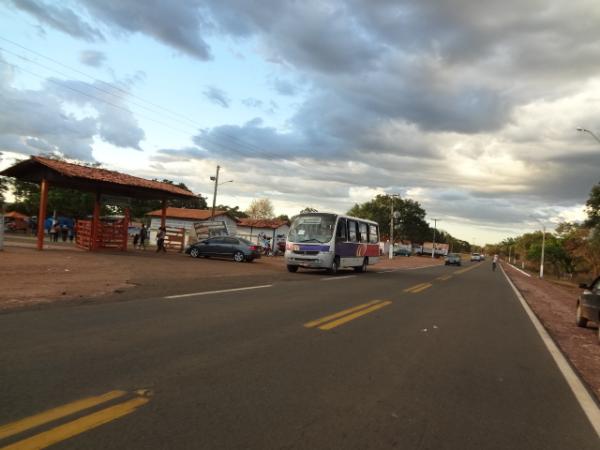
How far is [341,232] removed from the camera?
2378 centimetres

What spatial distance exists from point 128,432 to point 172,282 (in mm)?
11427

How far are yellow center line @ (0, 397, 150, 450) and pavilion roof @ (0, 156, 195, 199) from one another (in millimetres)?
21202

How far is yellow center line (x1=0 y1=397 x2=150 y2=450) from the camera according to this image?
3.47 m

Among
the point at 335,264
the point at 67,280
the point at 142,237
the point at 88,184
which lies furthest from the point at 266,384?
the point at 142,237

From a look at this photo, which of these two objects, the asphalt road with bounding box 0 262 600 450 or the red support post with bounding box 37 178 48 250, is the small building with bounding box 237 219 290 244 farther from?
the asphalt road with bounding box 0 262 600 450

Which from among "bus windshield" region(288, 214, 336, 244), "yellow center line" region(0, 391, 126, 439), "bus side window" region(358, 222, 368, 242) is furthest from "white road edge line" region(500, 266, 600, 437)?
"bus side window" region(358, 222, 368, 242)

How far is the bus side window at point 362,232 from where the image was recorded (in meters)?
26.6

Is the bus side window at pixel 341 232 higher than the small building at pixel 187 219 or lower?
lower

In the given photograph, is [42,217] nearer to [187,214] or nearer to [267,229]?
[187,214]

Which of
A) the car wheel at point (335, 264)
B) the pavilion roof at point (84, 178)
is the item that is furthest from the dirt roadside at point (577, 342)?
the pavilion roof at point (84, 178)

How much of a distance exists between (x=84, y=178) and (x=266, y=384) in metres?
22.0

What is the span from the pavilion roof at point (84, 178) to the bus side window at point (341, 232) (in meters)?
10.7

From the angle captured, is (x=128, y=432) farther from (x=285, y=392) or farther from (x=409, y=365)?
(x=409, y=365)

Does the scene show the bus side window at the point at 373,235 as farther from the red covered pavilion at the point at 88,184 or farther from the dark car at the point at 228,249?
the red covered pavilion at the point at 88,184
